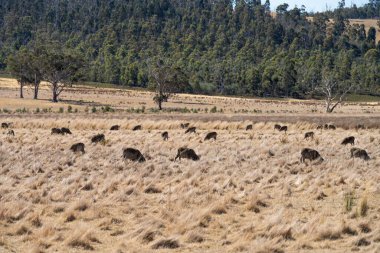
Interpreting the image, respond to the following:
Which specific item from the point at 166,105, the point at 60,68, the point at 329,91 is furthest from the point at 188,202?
the point at 60,68

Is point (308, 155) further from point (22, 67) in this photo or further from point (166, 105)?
point (22, 67)

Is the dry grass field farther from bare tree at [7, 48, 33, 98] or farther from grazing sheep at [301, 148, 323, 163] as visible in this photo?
bare tree at [7, 48, 33, 98]

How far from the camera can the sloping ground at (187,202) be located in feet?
33.6

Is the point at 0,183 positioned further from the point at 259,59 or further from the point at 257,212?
the point at 259,59

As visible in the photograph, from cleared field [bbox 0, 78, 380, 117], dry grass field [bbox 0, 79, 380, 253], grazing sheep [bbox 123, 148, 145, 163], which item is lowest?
cleared field [bbox 0, 78, 380, 117]

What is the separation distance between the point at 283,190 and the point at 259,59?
604ft

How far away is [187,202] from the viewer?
13.3 metres

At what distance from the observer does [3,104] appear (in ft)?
250

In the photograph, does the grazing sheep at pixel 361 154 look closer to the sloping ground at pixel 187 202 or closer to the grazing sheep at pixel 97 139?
the sloping ground at pixel 187 202

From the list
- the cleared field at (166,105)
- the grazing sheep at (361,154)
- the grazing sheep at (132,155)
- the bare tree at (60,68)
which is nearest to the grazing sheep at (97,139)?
the grazing sheep at (132,155)

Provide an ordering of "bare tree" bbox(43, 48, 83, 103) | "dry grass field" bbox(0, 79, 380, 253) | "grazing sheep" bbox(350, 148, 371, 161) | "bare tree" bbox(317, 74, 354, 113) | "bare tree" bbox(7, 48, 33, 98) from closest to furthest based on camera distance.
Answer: "dry grass field" bbox(0, 79, 380, 253) < "grazing sheep" bbox(350, 148, 371, 161) < "bare tree" bbox(317, 74, 354, 113) < "bare tree" bbox(43, 48, 83, 103) < "bare tree" bbox(7, 48, 33, 98)

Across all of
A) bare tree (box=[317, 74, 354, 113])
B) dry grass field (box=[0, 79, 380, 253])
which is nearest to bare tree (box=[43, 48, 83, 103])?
bare tree (box=[317, 74, 354, 113])

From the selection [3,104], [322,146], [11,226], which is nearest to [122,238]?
[11,226]

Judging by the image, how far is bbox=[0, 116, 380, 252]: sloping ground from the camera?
1023 cm
